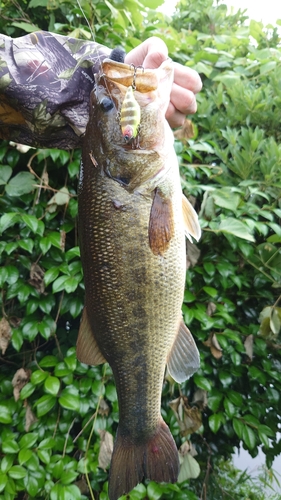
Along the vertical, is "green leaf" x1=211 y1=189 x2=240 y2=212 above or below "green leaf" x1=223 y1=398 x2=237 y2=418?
above

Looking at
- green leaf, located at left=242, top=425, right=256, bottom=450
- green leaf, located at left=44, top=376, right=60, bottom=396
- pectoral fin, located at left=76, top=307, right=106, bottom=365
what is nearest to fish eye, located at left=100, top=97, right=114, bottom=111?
pectoral fin, located at left=76, top=307, right=106, bottom=365

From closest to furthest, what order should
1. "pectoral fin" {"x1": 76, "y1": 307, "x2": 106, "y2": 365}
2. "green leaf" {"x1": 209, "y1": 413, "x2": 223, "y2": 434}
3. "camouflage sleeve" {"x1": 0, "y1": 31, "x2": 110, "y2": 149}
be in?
"pectoral fin" {"x1": 76, "y1": 307, "x2": 106, "y2": 365} → "camouflage sleeve" {"x1": 0, "y1": 31, "x2": 110, "y2": 149} → "green leaf" {"x1": 209, "y1": 413, "x2": 223, "y2": 434}

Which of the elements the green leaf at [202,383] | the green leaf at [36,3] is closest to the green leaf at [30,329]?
the green leaf at [202,383]

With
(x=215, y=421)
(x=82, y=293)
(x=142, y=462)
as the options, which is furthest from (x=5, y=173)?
(x=215, y=421)

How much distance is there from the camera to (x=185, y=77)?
1.17 meters

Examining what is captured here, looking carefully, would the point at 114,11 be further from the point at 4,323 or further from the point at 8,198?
the point at 4,323

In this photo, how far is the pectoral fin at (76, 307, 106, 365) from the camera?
3.80 feet

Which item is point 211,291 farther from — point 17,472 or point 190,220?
point 17,472

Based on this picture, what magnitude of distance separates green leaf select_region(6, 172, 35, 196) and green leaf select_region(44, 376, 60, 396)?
87 centimetres

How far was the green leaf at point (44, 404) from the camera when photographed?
5.65ft

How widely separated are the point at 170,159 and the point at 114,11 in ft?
3.56

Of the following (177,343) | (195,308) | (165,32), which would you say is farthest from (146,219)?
(165,32)

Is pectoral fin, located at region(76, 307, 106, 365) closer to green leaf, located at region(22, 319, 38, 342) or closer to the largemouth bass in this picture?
the largemouth bass

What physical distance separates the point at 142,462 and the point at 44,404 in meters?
0.69
